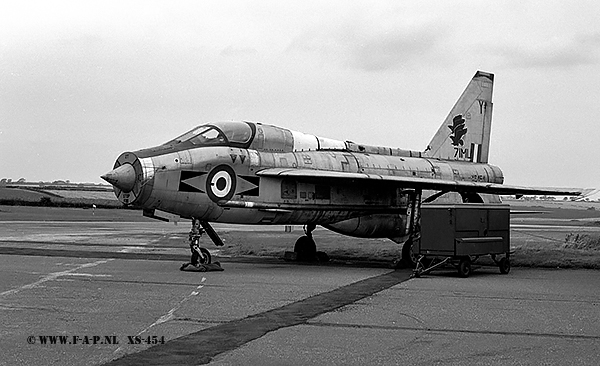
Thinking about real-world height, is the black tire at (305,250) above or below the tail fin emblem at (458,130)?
below

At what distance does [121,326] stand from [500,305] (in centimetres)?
538

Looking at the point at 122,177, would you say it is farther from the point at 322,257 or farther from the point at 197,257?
the point at 322,257

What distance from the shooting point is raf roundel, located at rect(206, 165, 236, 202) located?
1597 cm

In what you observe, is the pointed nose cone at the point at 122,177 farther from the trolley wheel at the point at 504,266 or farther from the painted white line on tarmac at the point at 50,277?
the trolley wheel at the point at 504,266

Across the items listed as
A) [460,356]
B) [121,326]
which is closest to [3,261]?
[121,326]

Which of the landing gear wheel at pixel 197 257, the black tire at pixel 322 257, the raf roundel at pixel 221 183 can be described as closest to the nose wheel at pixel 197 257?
the landing gear wheel at pixel 197 257

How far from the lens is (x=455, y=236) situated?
600 inches

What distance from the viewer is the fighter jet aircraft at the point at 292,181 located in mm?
15484

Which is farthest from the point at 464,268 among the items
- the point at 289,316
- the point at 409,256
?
the point at 289,316

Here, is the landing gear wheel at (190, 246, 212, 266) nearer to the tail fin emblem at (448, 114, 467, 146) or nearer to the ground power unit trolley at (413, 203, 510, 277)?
the ground power unit trolley at (413, 203, 510, 277)

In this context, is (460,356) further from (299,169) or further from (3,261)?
(3,261)

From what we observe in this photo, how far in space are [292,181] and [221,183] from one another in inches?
77.8

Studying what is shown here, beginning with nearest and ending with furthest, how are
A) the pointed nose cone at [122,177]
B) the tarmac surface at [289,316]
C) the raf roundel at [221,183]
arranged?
the tarmac surface at [289,316], the pointed nose cone at [122,177], the raf roundel at [221,183]

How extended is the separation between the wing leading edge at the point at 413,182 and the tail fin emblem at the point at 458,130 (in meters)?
3.25
